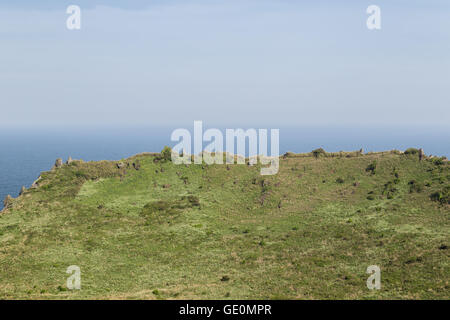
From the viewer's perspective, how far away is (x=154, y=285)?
39.2 meters

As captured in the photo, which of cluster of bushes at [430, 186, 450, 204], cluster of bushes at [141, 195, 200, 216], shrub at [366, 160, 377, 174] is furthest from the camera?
shrub at [366, 160, 377, 174]

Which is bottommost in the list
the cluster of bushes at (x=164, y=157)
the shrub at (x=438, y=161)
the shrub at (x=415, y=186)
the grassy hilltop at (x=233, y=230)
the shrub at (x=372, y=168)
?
the grassy hilltop at (x=233, y=230)

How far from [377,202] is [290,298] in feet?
121

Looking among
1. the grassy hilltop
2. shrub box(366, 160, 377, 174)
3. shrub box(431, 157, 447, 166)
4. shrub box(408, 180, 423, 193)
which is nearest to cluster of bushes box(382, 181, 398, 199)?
the grassy hilltop

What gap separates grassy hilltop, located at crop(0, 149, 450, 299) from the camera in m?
37.7

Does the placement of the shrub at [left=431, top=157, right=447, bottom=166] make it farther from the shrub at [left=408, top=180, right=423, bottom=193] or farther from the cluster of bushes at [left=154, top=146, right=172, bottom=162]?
the cluster of bushes at [left=154, top=146, right=172, bottom=162]

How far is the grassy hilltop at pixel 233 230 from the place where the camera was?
124ft

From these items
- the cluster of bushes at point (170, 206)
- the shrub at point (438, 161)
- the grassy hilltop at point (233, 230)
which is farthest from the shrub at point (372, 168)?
the cluster of bushes at point (170, 206)

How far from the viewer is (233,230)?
188ft

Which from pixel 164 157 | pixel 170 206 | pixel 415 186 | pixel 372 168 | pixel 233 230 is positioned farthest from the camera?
pixel 164 157

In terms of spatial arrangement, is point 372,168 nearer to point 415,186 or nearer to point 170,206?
point 415,186

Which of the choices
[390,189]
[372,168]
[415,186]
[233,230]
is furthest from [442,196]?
[233,230]

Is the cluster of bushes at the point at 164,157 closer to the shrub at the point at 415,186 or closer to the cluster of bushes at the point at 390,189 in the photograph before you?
the cluster of bushes at the point at 390,189

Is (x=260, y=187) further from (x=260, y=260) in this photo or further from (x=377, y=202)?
(x=260, y=260)
